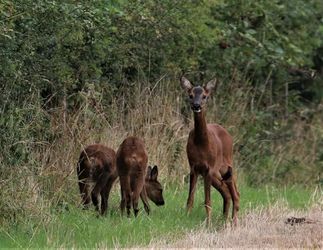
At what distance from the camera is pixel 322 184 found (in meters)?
20.0

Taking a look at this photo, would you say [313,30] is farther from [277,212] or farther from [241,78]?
[277,212]

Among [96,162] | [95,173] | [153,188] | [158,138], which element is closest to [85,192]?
[95,173]

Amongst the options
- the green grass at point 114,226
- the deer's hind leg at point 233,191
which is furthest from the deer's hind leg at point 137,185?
the deer's hind leg at point 233,191

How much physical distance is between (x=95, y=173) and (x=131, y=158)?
0.69 meters

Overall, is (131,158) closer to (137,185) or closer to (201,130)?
(137,185)

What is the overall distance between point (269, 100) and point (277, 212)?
27.7 feet

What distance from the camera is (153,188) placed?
15.6 metres

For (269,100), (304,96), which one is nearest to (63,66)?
(269,100)

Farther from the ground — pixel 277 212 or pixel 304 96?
pixel 304 96

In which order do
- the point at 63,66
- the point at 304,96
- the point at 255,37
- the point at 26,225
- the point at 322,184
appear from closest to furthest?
the point at 26,225, the point at 63,66, the point at 322,184, the point at 255,37, the point at 304,96

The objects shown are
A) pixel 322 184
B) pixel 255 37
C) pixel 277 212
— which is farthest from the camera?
pixel 255 37

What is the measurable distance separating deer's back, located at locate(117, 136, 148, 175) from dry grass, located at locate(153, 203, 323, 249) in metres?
1.65

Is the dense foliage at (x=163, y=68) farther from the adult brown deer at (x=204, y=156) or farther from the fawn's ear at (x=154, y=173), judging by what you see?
the adult brown deer at (x=204, y=156)

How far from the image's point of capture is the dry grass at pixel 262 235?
1167 centimetres
